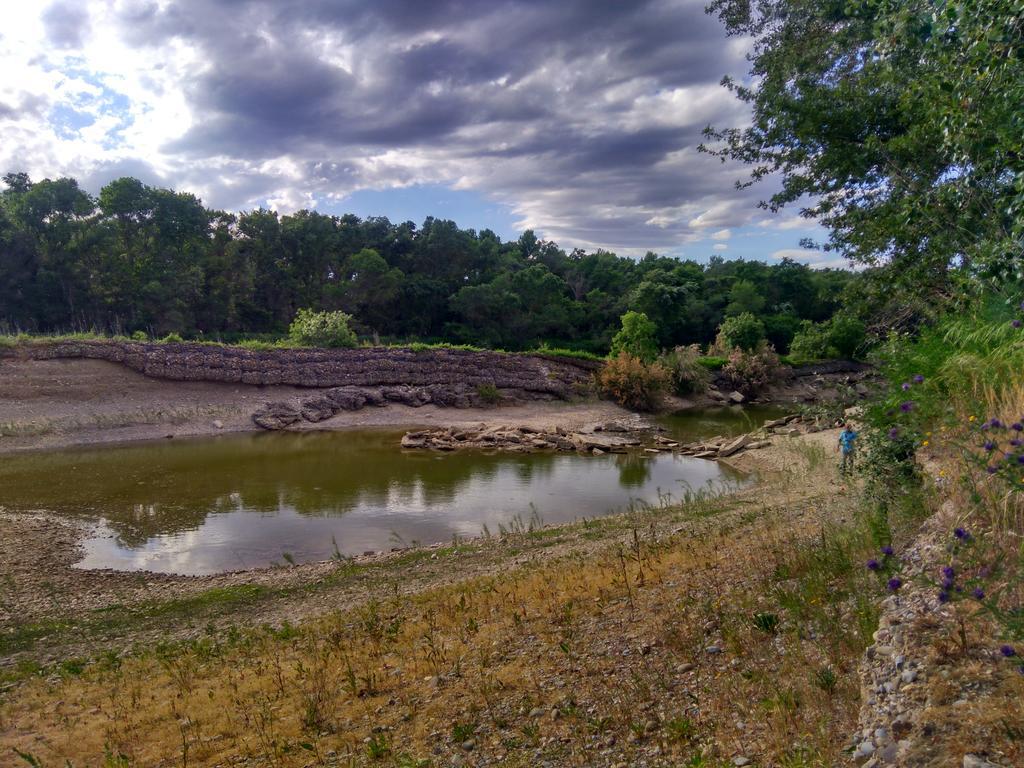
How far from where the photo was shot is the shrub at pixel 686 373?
4341 cm

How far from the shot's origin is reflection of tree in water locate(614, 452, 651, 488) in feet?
71.8

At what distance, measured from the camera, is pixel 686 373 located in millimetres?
43406

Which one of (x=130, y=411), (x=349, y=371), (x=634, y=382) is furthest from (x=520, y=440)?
(x=130, y=411)

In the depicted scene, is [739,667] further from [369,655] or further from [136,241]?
[136,241]

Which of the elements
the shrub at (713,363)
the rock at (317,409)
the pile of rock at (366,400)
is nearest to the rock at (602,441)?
the pile of rock at (366,400)

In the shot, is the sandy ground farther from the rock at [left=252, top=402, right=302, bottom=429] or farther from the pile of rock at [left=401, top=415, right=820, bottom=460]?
the pile of rock at [left=401, top=415, right=820, bottom=460]

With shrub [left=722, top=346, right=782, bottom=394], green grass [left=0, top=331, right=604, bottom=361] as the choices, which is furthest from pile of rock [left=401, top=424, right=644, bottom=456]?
shrub [left=722, top=346, right=782, bottom=394]

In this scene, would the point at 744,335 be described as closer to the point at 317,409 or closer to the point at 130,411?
the point at 317,409

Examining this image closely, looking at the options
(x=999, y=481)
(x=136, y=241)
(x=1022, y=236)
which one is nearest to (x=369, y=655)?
(x=999, y=481)

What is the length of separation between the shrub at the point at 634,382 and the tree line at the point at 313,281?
16.9 metres

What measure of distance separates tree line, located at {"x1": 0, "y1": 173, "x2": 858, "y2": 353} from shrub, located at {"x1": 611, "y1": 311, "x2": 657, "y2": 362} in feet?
46.0

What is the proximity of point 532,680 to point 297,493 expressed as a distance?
Answer: 16539 mm

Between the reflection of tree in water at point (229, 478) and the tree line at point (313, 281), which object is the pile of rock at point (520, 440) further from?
the tree line at point (313, 281)

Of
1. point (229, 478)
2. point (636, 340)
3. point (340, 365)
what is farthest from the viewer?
point (636, 340)
